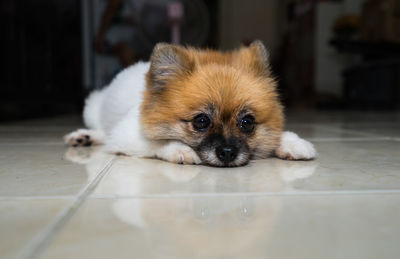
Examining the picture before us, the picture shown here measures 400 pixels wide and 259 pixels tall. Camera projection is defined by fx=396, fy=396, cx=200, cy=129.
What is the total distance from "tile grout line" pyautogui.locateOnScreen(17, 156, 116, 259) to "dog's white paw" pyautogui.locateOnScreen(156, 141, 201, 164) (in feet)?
1.64

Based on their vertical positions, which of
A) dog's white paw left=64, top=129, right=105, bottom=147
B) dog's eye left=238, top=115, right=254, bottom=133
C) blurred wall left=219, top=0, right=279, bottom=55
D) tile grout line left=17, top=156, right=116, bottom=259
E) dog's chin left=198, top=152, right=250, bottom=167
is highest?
blurred wall left=219, top=0, right=279, bottom=55

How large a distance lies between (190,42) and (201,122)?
3118 mm

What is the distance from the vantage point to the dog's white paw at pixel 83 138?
209 centimetres

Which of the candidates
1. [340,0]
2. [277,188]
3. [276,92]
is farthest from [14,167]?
[340,0]

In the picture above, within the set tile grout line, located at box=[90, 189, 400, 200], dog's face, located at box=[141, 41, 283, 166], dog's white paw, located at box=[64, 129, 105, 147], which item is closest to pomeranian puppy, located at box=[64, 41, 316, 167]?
dog's face, located at box=[141, 41, 283, 166]

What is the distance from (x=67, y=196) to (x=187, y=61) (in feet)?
2.81

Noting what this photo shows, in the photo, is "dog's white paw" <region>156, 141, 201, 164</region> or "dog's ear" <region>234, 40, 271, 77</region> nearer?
"dog's white paw" <region>156, 141, 201, 164</region>

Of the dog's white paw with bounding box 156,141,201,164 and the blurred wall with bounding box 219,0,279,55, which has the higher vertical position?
the blurred wall with bounding box 219,0,279,55

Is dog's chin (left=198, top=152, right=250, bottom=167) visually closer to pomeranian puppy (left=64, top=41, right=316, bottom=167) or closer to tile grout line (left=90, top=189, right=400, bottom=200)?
pomeranian puppy (left=64, top=41, right=316, bottom=167)

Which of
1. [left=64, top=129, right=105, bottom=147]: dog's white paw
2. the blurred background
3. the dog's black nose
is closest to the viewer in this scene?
the dog's black nose

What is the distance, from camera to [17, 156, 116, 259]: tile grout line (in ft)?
2.10

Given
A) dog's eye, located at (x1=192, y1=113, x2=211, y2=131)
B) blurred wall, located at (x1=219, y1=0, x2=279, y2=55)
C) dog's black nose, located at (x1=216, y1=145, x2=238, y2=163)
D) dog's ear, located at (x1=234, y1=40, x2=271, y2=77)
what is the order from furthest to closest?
1. blurred wall, located at (x1=219, y1=0, x2=279, y2=55)
2. dog's ear, located at (x1=234, y1=40, x2=271, y2=77)
3. dog's eye, located at (x1=192, y1=113, x2=211, y2=131)
4. dog's black nose, located at (x1=216, y1=145, x2=238, y2=163)

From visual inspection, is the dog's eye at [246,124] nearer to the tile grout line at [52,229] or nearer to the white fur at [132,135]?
the white fur at [132,135]

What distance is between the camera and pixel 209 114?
1.57 m
